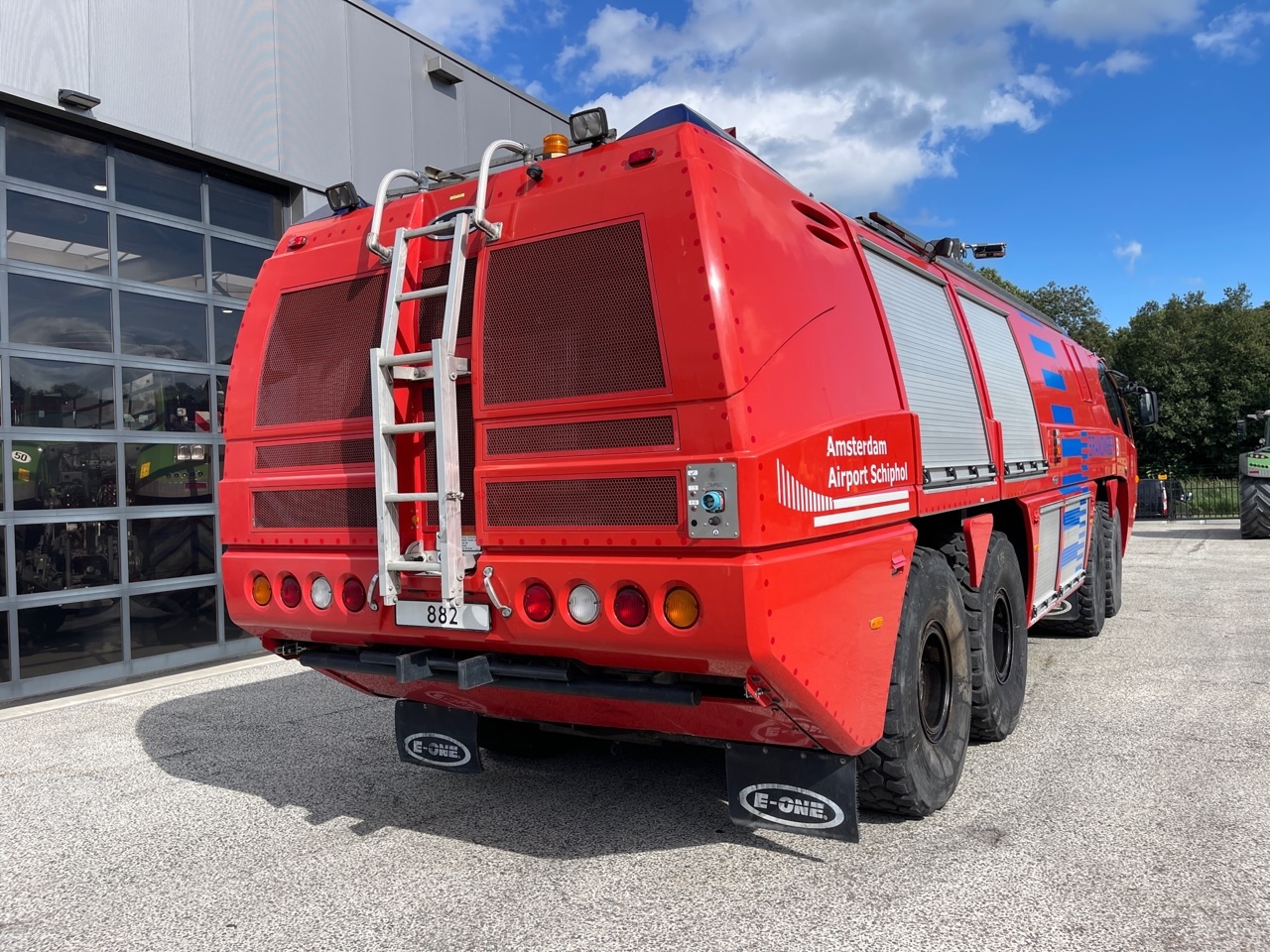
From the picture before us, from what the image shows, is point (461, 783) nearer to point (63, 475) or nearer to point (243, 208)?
point (63, 475)

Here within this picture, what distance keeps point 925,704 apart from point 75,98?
7.43m

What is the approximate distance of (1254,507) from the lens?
18.5m

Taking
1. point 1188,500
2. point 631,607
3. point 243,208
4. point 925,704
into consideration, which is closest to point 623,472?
point 631,607

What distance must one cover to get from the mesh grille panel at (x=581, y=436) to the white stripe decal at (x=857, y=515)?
1.89 feet

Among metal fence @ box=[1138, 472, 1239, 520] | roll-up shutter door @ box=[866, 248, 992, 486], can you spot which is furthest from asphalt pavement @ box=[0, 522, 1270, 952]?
metal fence @ box=[1138, 472, 1239, 520]

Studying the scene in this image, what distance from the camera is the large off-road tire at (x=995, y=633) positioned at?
450cm

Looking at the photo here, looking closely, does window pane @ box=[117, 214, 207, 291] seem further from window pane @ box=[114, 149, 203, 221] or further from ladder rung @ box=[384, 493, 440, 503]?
ladder rung @ box=[384, 493, 440, 503]

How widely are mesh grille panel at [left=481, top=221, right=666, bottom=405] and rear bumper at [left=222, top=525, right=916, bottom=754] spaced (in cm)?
60

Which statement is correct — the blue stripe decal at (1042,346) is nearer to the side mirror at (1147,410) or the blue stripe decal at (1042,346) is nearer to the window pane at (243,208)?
the side mirror at (1147,410)

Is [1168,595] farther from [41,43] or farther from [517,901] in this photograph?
[41,43]

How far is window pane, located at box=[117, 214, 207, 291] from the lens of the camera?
7.89 m

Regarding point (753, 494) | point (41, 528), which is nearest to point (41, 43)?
point (41, 528)

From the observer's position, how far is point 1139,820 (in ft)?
12.8

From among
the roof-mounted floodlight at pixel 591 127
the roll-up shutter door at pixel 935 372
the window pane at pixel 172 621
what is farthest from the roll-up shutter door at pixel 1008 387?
the window pane at pixel 172 621
